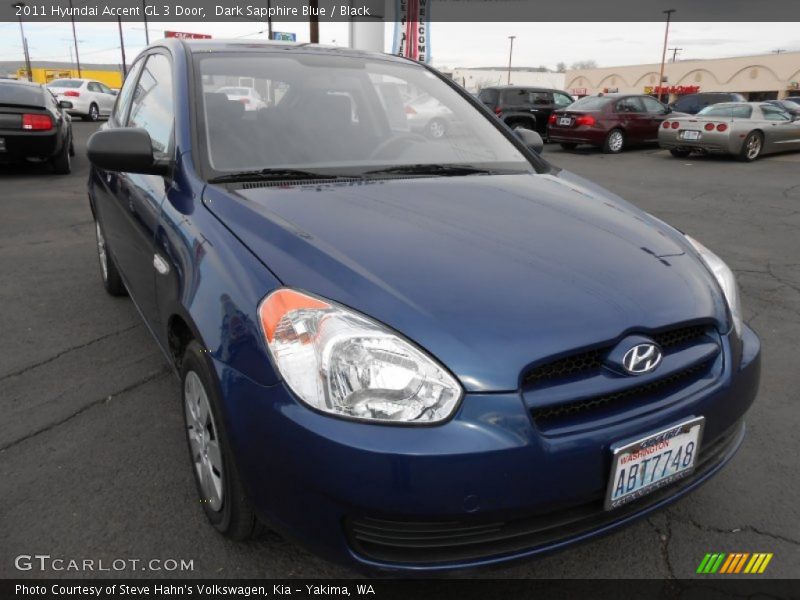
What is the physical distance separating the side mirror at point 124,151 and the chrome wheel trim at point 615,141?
47.4 feet

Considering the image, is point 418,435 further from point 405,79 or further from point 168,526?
point 405,79

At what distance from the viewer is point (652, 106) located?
52.5 feet

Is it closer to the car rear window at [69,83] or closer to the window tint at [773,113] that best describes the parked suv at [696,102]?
the window tint at [773,113]

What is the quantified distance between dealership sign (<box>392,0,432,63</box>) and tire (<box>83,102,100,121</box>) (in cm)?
1381

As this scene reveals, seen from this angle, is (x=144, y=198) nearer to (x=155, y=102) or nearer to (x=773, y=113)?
(x=155, y=102)

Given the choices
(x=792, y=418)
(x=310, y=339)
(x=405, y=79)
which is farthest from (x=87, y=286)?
(x=792, y=418)

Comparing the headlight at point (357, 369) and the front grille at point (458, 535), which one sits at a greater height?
the headlight at point (357, 369)

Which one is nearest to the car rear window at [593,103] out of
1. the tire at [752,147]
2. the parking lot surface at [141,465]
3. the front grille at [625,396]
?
the tire at [752,147]

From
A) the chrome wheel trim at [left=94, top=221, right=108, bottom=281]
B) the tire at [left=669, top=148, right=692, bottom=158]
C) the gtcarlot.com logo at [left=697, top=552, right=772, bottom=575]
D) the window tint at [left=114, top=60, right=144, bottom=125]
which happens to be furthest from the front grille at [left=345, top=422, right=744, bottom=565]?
the tire at [left=669, top=148, right=692, bottom=158]

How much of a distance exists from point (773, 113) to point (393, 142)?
568 inches

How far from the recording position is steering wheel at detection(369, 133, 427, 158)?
270 centimetres

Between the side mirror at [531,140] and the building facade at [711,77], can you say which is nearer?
the side mirror at [531,140]

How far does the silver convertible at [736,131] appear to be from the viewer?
1314 centimetres

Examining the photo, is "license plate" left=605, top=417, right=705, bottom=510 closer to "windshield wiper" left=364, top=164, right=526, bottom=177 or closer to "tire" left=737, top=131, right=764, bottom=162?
"windshield wiper" left=364, top=164, right=526, bottom=177
